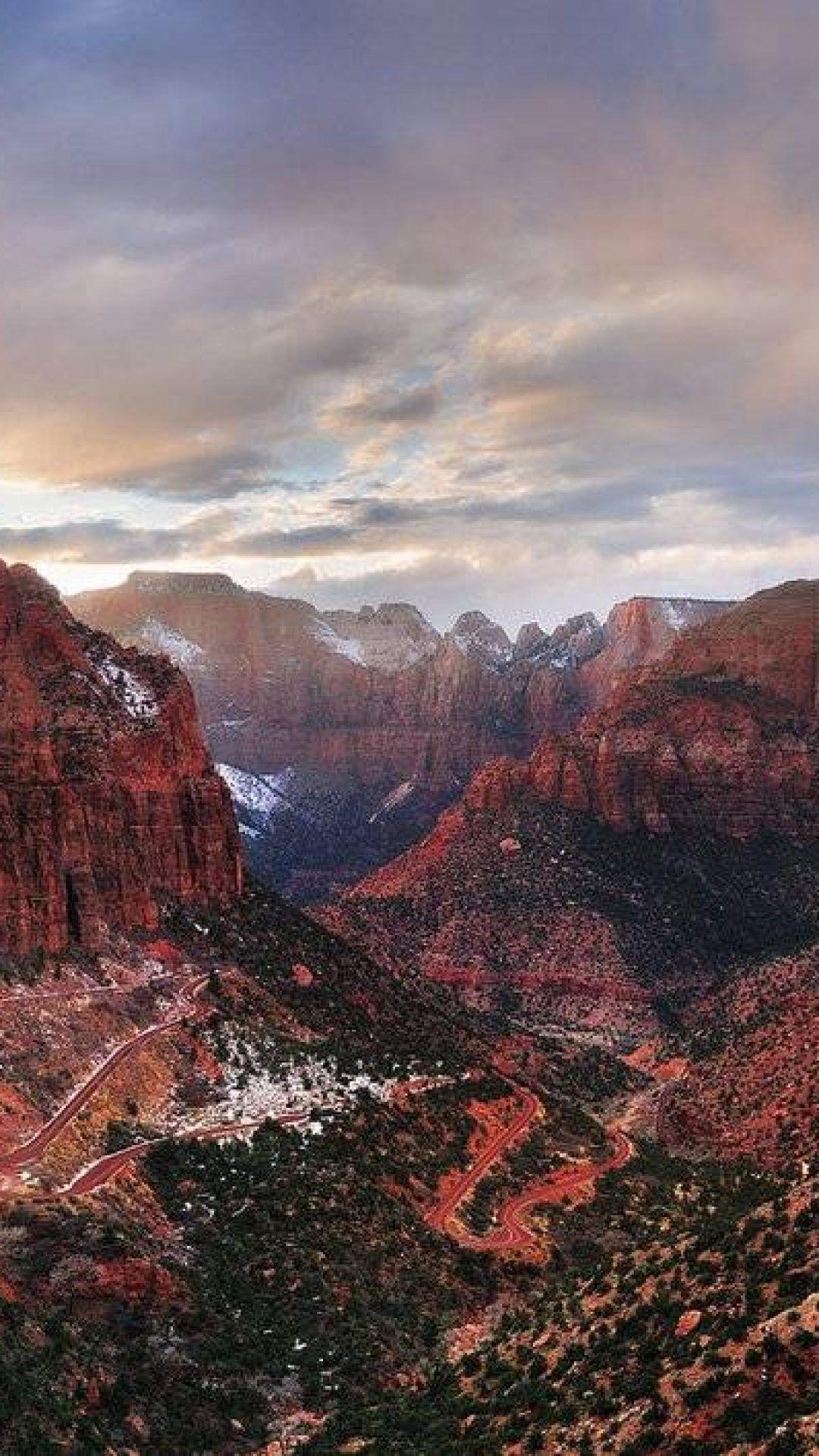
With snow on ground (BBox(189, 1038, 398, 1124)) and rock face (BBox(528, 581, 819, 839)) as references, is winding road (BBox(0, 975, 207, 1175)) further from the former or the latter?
rock face (BBox(528, 581, 819, 839))

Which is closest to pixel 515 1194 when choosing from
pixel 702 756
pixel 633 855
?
pixel 633 855

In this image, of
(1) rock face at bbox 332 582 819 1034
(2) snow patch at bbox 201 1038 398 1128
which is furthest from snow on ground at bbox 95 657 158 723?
(1) rock face at bbox 332 582 819 1034

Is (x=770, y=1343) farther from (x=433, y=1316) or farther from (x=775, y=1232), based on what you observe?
(x=433, y=1316)

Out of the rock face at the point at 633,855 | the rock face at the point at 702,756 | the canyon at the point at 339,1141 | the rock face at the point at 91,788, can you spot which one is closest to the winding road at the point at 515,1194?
the canyon at the point at 339,1141

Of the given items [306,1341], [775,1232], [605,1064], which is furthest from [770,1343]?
[605,1064]

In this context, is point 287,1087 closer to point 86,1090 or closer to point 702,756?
point 86,1090
